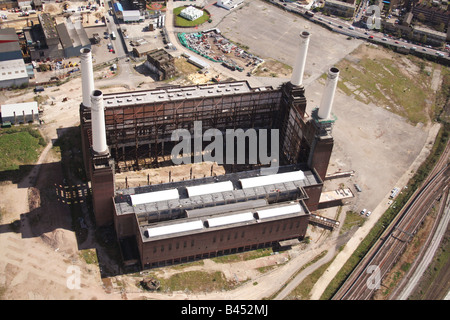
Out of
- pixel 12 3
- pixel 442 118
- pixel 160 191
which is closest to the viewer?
pixel 160 191

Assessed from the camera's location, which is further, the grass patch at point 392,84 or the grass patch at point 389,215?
the grass patch at point 392,84

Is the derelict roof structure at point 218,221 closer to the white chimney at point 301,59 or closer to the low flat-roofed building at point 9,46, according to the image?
the white chimney at point 301,59

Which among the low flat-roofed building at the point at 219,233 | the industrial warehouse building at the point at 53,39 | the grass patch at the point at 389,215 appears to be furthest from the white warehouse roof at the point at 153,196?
the industrial warehouse building at the point at 53,39

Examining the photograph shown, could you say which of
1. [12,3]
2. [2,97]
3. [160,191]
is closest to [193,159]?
[160,191]

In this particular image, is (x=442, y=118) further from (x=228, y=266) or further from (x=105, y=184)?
(x=105, y=184)

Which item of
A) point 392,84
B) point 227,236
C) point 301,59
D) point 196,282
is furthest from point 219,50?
point 196,282

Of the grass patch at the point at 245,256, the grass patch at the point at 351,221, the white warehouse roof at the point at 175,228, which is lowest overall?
the grass patch at the point at 245,256
